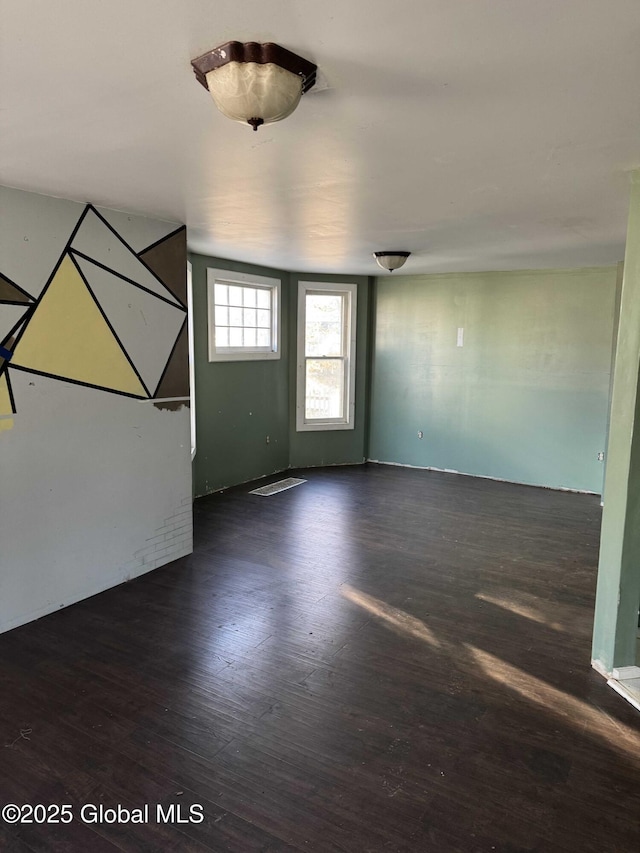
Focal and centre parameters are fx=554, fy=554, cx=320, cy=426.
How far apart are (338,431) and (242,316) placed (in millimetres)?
2006

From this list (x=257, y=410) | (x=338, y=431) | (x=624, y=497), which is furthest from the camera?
(x=338, y=431)

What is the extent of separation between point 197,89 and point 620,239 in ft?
11.8

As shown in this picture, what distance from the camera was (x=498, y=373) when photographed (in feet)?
21.0

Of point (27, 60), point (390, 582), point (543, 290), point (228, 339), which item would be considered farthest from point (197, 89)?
point (543, 290)

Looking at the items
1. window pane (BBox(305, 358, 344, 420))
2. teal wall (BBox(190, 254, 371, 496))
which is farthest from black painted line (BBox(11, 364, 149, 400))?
window pane (BBox(305, 358, 344, 420))

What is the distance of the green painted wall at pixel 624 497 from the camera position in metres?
2.46

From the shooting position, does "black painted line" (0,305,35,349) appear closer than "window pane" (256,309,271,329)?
Yes

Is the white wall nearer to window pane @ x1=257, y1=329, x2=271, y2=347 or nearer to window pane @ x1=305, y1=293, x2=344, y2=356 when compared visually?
window pane @ x1=257, y1=329, x2=271, y2=347

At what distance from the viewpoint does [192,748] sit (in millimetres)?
2148

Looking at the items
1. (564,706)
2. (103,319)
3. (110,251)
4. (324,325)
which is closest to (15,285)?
(103,319)

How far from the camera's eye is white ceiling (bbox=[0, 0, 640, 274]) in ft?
4.30

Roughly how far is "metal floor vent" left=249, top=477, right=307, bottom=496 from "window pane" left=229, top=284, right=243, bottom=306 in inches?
78.0

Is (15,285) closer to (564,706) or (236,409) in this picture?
(236,409)

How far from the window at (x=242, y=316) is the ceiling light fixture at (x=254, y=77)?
13.0ft
